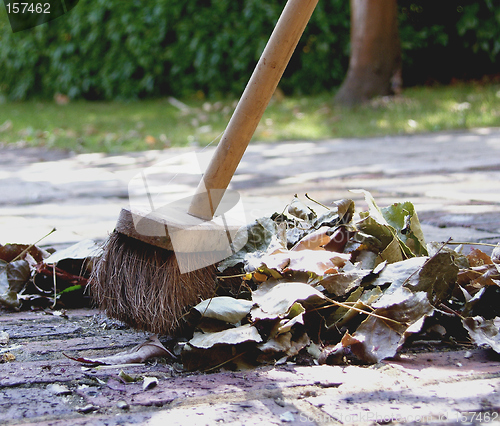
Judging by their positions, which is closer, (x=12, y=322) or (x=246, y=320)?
(x=246, y=320)

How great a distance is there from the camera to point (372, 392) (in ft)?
3.74

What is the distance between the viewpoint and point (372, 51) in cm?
737

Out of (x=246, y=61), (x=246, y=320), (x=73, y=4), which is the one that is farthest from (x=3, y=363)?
(x=73, y=4)

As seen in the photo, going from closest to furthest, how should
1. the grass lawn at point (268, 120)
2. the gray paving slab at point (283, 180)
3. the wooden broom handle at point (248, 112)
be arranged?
the wooden broom handle at point (248, 112) → the gray paving slab at point (283, 180) → the grass lawn at point (268, 120)

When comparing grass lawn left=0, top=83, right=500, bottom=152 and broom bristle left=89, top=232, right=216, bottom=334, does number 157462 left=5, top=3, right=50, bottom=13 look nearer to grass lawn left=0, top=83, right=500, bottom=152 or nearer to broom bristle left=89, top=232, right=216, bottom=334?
grass lawn left=0, top=83, right=500, bottom=152

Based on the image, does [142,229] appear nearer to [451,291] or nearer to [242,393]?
[242,393]

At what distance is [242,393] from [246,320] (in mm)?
305

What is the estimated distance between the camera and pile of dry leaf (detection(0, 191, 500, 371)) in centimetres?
133

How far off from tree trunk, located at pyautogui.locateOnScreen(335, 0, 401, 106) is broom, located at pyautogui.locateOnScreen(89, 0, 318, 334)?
6.03 m

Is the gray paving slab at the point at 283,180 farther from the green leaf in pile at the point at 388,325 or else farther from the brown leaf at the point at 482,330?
the brown leaf at the point at 482,330

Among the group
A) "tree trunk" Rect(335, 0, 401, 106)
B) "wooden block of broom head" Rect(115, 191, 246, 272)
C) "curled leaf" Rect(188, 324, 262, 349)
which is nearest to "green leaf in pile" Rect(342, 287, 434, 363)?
"curled leaf" Rect(188, 324, 262, 349)

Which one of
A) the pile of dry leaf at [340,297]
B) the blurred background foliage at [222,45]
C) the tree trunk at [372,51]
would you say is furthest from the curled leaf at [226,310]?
the blurred background foliage at [222,45]

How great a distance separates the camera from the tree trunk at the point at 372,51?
7.24m

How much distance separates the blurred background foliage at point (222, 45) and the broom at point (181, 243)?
735 cm
